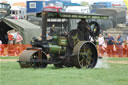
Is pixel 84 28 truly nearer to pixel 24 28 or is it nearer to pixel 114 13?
pixel 24 28

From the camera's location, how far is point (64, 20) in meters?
15.7

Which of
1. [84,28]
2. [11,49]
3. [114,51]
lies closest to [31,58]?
[84,28]

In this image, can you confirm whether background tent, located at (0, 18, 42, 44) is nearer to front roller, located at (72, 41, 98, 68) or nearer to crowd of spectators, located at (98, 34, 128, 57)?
crowd of spectators, located at (98, 34, 128, 57)

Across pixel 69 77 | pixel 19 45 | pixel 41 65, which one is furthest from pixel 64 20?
pixel 19 45

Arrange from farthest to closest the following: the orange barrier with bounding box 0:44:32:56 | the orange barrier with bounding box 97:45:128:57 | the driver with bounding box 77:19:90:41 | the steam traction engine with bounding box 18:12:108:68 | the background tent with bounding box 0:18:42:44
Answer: the background tent with bounding box 0:18:42:44
the orange barrier with bounding box 97:45:128:57
the orange barrier with bounding box 0:44:32:56
the driver with bounding box 77:19:90:41
the steam traction engine with bounding box 18:12:108:68

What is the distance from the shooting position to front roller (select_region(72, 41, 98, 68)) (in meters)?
15.4

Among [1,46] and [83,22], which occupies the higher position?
[83,22]

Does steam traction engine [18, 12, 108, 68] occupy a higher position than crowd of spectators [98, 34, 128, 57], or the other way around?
steam traction engine [18, 12, 108, 68]

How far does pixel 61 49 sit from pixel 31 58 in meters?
1.20

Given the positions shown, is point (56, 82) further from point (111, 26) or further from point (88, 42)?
point (111, 26)

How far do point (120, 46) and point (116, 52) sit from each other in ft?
1.49

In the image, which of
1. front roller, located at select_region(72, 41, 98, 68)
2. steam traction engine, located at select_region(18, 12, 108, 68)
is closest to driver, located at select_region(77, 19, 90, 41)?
steam traction engine, located at select_region(18, 12, 108, 68)

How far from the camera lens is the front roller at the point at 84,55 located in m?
15.4

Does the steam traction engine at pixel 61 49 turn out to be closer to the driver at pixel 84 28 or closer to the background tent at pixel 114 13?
the driver at pixel 84 28
